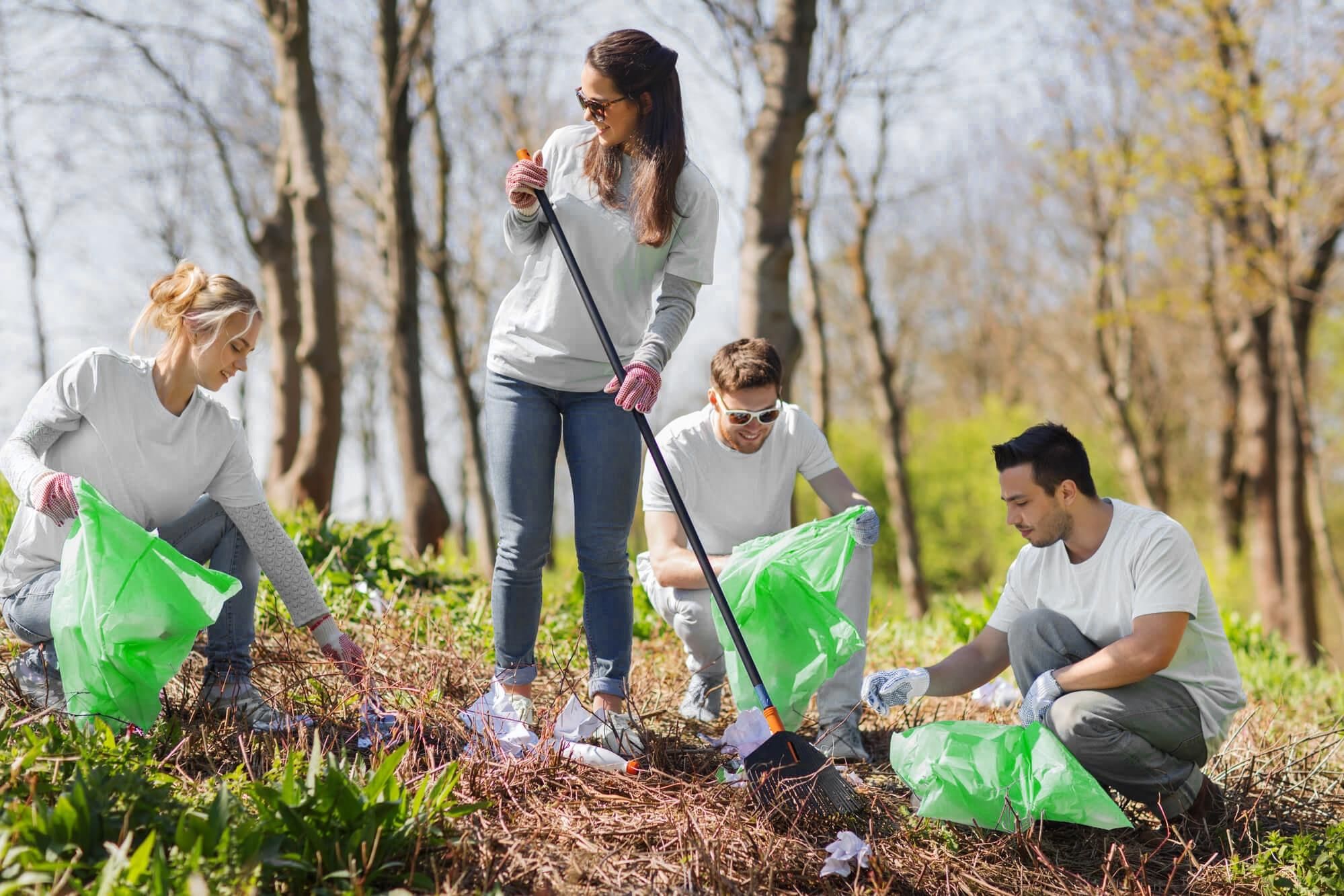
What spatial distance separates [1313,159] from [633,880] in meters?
9.44

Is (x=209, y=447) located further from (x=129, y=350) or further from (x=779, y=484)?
(x=779, y=484)

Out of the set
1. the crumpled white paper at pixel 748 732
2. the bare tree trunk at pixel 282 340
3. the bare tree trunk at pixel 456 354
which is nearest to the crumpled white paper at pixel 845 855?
the crumpled white paper at pixel 748 732

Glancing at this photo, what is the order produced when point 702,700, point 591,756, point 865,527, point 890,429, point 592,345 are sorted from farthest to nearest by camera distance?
point 890,429, point 702,700, point 865,527, point 592,345, point 591,756

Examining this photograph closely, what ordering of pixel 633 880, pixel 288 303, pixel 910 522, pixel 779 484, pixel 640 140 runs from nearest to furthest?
pixel 633 880
pixel 640 140
pixel 779 484
pixel 288 303
pixel 910 522

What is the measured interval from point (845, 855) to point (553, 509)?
3.90 ft

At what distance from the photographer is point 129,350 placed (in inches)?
119

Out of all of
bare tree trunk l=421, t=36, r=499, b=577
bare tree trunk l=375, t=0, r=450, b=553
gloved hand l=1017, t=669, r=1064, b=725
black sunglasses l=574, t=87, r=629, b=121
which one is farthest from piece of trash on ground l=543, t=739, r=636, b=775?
bare tree trunk l=421, t=36, r=499, b=577

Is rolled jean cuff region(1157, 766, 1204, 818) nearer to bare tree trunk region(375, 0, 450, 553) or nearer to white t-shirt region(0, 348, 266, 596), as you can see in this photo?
white t-shirt region(0, 348, 266, 596)

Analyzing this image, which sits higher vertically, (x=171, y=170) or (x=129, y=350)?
(x=171, y=170)

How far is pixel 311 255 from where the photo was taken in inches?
292

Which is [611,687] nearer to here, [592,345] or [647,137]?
[592,345]

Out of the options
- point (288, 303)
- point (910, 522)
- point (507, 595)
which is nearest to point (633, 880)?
point (507, 595)

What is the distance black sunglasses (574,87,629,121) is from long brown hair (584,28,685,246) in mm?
42

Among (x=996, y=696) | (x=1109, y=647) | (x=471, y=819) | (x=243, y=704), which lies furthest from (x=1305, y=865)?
(x=243, y=704)
